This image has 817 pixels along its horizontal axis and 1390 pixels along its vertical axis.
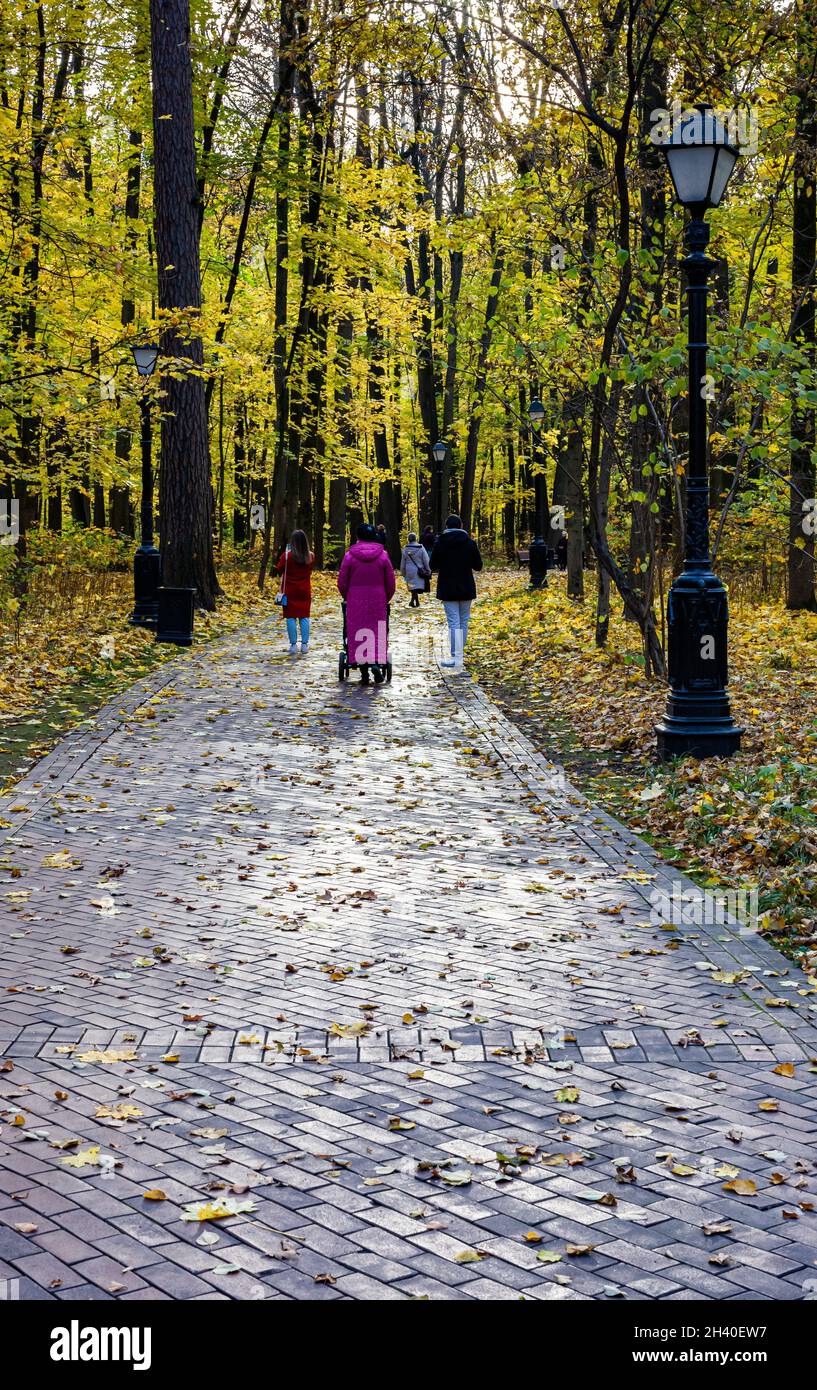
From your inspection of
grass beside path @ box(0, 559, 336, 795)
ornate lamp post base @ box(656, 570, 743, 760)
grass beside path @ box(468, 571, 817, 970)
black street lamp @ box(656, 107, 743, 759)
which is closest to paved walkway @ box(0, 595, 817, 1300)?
grass beside path @ box(468, 571, 817, 970)

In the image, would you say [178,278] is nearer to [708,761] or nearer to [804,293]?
[804,293]

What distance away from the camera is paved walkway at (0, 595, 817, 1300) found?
367cm

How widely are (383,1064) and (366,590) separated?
11.0m

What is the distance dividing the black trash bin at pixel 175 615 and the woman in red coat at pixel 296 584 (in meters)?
1.59

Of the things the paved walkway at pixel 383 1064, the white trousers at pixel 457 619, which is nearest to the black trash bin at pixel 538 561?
the white trousers at pixel 457 619

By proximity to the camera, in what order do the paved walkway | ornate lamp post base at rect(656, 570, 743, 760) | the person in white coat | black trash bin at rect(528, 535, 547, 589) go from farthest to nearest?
1. black trash bin at rect(528, 535, 547, 589)
2. the person in white coat
3. ornate lamp post base at rect(656, 570, 743, 760)
4. the paved walkway

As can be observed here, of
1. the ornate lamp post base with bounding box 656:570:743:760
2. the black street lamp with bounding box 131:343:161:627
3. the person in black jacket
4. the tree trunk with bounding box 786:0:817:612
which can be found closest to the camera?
the ornate lamp post base with bounding box 656:570:743:760

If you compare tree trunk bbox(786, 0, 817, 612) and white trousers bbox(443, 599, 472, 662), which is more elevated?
tree trunk bbox(786, 0, 817, 612)

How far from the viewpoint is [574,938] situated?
21.9 feet

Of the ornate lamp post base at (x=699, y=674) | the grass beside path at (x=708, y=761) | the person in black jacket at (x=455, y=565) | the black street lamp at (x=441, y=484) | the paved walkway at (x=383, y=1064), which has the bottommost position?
the paved walkway at (x=383, y=1064)

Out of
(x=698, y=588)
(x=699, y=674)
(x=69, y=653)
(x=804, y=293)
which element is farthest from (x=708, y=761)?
(x=69, y=653)

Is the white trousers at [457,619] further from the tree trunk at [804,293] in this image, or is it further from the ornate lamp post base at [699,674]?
the ornate lamp post base at [699,674]

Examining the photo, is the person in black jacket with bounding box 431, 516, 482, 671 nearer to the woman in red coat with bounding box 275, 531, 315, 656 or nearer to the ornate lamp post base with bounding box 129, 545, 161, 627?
the woman in red coat with bounding box 275, 531, 315, 656

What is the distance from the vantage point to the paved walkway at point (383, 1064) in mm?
3668
